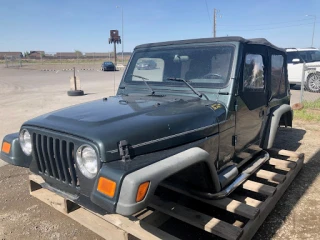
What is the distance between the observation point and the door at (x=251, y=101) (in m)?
3.11

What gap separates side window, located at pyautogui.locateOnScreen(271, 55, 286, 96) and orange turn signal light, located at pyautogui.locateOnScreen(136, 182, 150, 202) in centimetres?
291

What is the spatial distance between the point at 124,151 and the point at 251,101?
6.27 ft

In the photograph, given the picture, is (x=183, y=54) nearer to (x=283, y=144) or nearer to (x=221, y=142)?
(x=221, y=142)

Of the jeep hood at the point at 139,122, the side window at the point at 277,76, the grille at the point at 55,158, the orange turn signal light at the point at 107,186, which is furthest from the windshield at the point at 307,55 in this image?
the orange turn signal light at the point at 107,186

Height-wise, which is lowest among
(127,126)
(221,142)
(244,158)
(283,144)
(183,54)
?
(283,144)

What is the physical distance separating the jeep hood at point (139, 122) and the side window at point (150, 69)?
0.51m

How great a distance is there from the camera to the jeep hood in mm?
2072

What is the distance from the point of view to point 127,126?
218 centimetres

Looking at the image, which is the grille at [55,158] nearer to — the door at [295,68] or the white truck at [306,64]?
the white truck at [306,64]

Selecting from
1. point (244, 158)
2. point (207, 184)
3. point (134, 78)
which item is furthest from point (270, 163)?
point (134, 78)

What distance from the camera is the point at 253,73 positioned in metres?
3.36

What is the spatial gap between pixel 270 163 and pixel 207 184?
5.92ft

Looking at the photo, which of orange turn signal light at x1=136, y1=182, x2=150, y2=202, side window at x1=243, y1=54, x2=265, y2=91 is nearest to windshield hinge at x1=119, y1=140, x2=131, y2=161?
orange turn signal light at x1=136, y1=182, x2=150, y2=202

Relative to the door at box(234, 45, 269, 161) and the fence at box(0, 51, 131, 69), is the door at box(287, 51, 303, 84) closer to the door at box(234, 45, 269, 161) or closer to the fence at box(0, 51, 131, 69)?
the door at box(234, 45, 269, 161)
